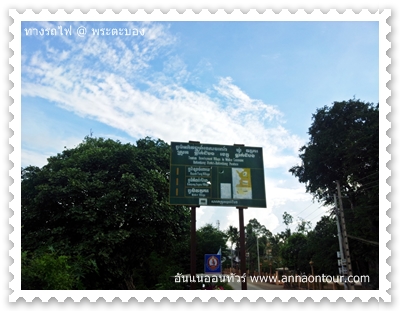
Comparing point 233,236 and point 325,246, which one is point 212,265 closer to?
point 325,246

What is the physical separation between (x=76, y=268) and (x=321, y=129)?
719 inches

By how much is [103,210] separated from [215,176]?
640 centimetres

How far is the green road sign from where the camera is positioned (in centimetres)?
1113

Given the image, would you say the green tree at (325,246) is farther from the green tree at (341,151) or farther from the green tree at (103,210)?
the green tree at (103,210)

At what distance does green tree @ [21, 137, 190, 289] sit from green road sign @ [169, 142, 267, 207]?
4.95 meters

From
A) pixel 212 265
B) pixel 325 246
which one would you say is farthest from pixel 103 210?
pixel 325 246

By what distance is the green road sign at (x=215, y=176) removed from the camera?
11133 mm

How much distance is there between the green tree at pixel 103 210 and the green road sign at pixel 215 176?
16.2 ft

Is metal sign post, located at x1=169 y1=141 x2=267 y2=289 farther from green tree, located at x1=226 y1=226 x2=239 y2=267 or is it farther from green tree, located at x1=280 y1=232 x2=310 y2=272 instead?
green tree, located at x1=226 y1=226 x2=239 y2=267

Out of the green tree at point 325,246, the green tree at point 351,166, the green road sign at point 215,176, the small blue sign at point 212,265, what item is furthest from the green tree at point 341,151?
the small blue sign at point 212,265

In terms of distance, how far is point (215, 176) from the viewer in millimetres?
11258

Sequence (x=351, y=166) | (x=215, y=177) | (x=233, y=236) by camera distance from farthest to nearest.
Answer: (x=233, y=236)
(x=351, y=166)
(x=215, y=177)
